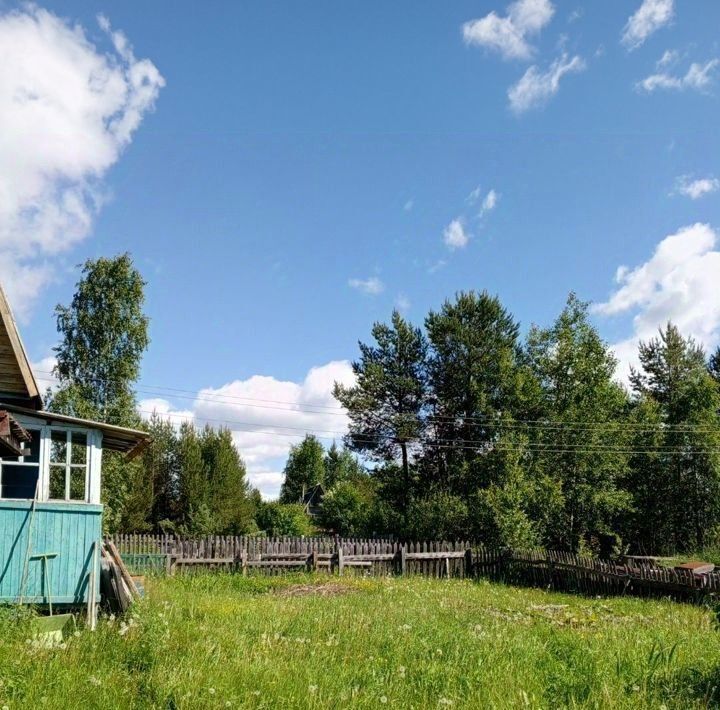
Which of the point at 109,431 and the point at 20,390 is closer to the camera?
the point at 20,390

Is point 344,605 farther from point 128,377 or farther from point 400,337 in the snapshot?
point 400,337

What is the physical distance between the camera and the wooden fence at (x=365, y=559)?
2017cm

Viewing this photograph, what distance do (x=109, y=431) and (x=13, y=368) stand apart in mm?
2466

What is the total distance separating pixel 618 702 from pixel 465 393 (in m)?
30.9

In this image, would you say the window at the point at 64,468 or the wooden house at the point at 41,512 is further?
the window at the point at 64,468

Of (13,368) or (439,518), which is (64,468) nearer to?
(13,368)

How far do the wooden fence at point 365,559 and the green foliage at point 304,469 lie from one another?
51.2 meters

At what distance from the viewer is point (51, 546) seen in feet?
35.1

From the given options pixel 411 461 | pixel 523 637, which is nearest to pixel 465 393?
pixel 411 461

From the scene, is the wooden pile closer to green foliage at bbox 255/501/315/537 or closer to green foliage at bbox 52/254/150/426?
green foliage at bbox 52/254/150/426

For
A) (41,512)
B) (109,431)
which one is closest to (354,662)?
(41,512)

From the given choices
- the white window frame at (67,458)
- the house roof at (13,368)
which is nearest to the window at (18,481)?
the white window frame at (67,458)

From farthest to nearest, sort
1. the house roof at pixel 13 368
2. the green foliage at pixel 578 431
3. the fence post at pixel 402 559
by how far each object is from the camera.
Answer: the green foliage at pixel 578 431, the fence post at pixel 402 559, the house roof at pixel 13 368

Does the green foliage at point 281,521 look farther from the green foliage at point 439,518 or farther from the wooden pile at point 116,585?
the wooden pile at point 116,585
